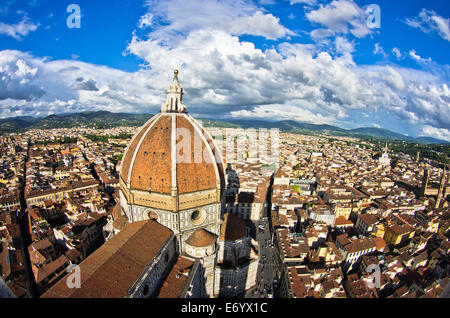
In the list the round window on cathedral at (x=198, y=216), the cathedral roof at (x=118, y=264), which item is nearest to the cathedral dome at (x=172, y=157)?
the round window on cathedral at (x=198, y=216)

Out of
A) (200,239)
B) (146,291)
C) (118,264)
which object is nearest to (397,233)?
(200,239)

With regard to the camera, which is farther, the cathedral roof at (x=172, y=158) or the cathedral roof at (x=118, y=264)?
the cathedral roof at (x=172, y=158)

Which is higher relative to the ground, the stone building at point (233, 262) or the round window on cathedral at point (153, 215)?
the round window on cathedral at point (153, 215)

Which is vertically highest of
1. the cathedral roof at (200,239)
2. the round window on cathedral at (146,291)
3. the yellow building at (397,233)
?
the cathedral roof at (200,239)

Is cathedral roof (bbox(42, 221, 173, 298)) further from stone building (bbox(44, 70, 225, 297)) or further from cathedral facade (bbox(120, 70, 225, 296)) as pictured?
cathedral facade (bbox(120, 70, 225, 296))

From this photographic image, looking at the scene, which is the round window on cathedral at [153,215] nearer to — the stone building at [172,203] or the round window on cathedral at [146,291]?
the stone building at [172,203]

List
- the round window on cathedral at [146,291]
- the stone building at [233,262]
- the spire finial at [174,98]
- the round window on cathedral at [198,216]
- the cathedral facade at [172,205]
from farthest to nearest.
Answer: the stone building at [233,262] < the spire finial at [174,98] < the round window on cathedral at [198,216] < the cathedral facade at [172,205] < the round window on cathedral at [146,291]
